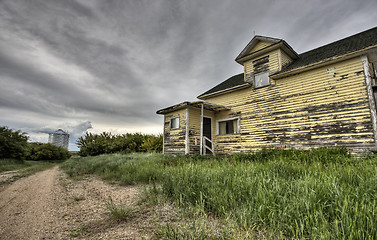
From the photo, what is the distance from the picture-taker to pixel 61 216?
2.78 metres

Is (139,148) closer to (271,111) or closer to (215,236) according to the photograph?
(271,111)

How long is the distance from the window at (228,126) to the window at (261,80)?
2.65 metres

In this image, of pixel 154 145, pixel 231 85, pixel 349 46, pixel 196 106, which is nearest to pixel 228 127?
pixel 196 106

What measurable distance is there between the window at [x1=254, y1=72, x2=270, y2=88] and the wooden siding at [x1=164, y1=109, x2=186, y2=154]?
5214 millimetres

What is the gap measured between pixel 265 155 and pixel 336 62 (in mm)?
5802

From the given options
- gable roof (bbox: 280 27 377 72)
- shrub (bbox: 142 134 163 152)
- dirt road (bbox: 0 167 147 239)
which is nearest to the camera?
dirt road (bbox: 0 167 147 239)

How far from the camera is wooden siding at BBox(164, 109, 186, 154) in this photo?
39.6 feet

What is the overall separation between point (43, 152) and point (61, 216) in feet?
64.3

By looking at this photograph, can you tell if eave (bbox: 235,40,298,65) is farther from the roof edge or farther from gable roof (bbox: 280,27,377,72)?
the roof edge

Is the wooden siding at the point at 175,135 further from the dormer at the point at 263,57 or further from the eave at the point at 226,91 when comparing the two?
the dormer at the point at 263,57

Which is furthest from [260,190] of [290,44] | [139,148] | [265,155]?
[139,148]

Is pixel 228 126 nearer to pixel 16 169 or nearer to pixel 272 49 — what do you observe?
pixel 272 49

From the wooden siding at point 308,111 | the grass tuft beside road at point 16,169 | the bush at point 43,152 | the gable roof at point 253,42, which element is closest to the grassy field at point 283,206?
the wooden siding at point 308,111

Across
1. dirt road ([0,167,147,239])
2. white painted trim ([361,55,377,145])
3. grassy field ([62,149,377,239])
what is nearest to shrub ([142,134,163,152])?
dirt road ([0,167,147,239])
